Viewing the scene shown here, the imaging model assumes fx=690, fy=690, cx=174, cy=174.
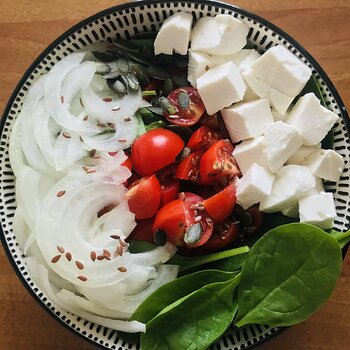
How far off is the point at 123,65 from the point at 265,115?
34 centimetres

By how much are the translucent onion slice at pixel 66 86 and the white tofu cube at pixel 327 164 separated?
0.48 metres

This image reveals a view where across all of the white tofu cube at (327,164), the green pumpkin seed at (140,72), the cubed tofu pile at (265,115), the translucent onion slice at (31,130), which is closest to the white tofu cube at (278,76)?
the cubed tofu pile at (265,115)

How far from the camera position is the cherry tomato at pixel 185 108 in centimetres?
151

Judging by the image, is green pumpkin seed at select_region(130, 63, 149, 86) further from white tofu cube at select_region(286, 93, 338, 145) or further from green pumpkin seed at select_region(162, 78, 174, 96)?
white tofu cube at select_region(286, 93, 338, 145)

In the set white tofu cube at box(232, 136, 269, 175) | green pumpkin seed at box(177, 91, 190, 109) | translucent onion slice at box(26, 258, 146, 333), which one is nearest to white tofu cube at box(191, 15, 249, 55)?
green pumpkin seed at box(177, 91, 190, 109)

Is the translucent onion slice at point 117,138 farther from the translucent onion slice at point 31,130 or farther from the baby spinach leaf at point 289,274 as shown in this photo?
the baby spinach leaf at point 289,274

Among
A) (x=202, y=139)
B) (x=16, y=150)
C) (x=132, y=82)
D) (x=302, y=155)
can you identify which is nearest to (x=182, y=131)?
(x=202, y=139)

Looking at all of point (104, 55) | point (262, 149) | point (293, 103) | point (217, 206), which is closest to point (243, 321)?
point (217, 206)

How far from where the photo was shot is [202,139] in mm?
1499

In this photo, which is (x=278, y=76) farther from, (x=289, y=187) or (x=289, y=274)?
(x=289, y=274)

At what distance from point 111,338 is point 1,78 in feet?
2.23

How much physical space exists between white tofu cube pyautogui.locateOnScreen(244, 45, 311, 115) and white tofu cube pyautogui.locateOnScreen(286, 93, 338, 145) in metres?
0.04

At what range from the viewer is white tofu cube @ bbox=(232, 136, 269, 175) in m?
1.45

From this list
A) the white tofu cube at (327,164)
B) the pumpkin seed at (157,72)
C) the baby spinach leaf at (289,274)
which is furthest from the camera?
the pumpkin seed at (157,72)
